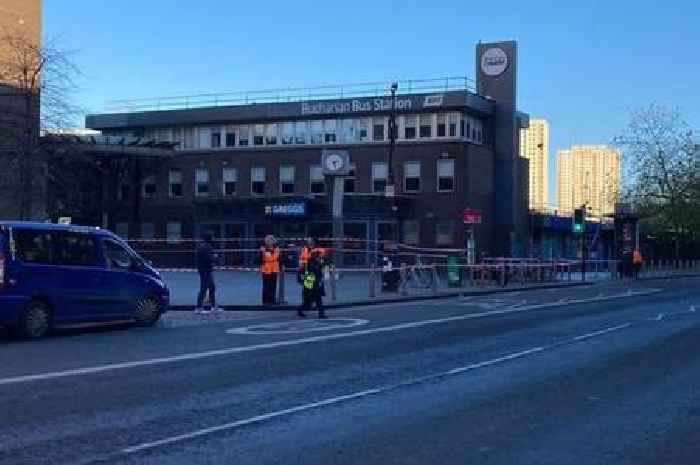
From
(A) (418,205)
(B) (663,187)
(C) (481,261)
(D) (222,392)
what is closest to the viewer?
(D) (222,392)

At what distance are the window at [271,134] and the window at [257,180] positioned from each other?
1741 millimetres

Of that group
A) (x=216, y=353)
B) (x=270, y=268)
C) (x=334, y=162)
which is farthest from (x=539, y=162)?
(x=216, y=353)

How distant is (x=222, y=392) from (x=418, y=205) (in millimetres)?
45771

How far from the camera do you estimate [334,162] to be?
3288 cm

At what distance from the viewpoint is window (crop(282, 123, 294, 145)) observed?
195ft

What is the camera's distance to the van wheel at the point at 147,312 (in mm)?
18594

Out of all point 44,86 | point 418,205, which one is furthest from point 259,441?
point 418,205

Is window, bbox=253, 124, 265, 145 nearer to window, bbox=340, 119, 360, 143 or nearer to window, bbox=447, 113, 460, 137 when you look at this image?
window, bbox=340, 119, 360, 143

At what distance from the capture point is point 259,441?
7883 millimetres

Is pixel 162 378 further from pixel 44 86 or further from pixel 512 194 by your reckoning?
pixel 512 194

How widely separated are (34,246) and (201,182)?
4569 centimetres

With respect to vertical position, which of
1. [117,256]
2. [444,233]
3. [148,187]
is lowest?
[117,256]

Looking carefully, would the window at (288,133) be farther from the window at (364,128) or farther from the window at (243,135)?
the window at (364,128)

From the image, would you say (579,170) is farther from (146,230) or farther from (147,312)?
(147,312)
